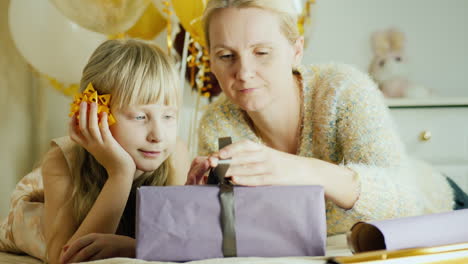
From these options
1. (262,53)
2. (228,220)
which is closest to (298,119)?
(262,53)

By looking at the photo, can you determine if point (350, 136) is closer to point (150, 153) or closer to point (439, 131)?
point (150, 153)

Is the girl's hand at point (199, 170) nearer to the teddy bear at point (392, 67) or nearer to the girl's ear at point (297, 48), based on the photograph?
the girl's ear at point (297, 48)

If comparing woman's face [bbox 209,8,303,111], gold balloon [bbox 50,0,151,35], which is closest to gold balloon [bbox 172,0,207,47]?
gold balloon [bbox 50,0,151,35]

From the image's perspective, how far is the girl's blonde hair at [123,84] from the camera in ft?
3.85

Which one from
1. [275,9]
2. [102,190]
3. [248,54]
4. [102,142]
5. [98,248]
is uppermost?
[275,9]

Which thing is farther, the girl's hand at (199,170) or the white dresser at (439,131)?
the white dresser at (439,131)

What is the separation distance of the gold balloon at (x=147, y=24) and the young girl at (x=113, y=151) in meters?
0.90

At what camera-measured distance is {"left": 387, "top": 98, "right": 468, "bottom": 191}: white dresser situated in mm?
2203

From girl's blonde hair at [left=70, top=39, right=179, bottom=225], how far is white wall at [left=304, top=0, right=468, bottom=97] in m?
1.73

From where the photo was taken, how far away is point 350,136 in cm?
122

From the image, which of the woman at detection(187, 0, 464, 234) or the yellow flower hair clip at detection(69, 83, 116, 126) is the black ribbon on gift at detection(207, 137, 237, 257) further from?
the yellow flower hair clip at detection(69, 83, 116, 126)

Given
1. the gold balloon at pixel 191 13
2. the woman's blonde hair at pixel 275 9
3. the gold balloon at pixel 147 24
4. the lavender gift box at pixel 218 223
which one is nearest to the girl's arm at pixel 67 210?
the lavender gift box at pixel 218 223

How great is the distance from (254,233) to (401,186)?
526mm

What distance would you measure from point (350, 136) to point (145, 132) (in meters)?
0.52
